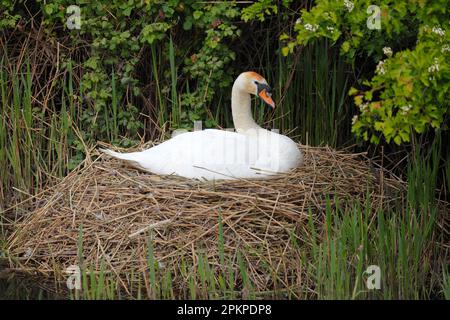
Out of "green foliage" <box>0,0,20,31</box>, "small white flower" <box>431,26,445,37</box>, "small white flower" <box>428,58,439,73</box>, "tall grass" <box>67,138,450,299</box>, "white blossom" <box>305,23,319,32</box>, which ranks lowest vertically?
"tall grass" <box>67,138,450,299</box>

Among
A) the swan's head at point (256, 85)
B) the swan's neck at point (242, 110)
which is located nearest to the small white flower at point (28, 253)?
the swan's neck at point (242, 110)

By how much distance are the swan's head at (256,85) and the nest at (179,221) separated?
593mm

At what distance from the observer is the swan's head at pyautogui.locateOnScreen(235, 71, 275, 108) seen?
7074mm

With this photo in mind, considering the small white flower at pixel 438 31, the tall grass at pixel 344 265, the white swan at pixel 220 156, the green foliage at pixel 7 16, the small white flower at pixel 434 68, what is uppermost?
the green foliage at pixel 7 16

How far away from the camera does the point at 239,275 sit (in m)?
5.99

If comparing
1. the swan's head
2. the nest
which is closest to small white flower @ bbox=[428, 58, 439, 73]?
the nest

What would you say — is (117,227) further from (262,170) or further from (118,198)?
(262,170)

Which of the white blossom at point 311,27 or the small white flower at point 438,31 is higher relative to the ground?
the white blossom at point 311,27

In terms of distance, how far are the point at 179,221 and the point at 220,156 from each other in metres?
0.62

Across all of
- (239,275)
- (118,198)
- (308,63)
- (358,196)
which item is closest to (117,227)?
(118,198)

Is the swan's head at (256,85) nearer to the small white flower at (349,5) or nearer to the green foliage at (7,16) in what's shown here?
the small white flower at (349,5)

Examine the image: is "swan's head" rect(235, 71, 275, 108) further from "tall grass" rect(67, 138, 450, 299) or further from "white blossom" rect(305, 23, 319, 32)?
"white blossom" rect(305, 23, 319, 32)

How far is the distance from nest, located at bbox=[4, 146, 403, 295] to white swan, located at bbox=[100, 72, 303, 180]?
9 centimetres

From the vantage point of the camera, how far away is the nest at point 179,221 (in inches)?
238
